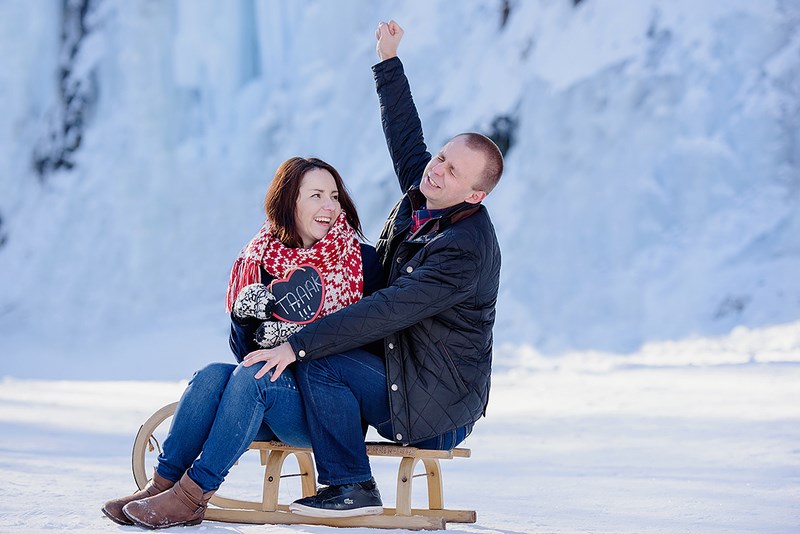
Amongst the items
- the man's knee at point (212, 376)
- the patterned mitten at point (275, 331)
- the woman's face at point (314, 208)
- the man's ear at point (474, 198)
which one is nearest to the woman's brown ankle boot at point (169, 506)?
the man's knee at point (212, 376)

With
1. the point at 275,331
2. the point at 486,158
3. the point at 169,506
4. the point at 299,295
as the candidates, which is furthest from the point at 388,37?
the point at 169,506

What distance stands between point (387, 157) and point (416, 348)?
8948 millimetres

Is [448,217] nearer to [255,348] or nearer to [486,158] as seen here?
[486,158]

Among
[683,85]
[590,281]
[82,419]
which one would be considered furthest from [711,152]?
[82,419]

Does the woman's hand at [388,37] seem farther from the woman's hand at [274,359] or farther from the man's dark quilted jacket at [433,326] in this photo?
the woman's hand at [274,359]

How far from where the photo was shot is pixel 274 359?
235 centimetres

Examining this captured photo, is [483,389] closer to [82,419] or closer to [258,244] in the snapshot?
[258,244]

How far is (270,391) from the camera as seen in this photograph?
2385mm

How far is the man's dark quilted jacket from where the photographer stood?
2.38 metres

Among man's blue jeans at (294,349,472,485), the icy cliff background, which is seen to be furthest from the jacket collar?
the icy cliff background

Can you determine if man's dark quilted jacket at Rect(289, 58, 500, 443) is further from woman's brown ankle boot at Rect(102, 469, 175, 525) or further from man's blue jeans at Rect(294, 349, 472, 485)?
→ woman's brown ankle boot at Rect(102, 469, 175, 525)

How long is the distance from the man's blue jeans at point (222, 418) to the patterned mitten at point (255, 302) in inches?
5.2

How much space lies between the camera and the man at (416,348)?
2379mm

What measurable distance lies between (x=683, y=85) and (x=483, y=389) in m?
7.59
